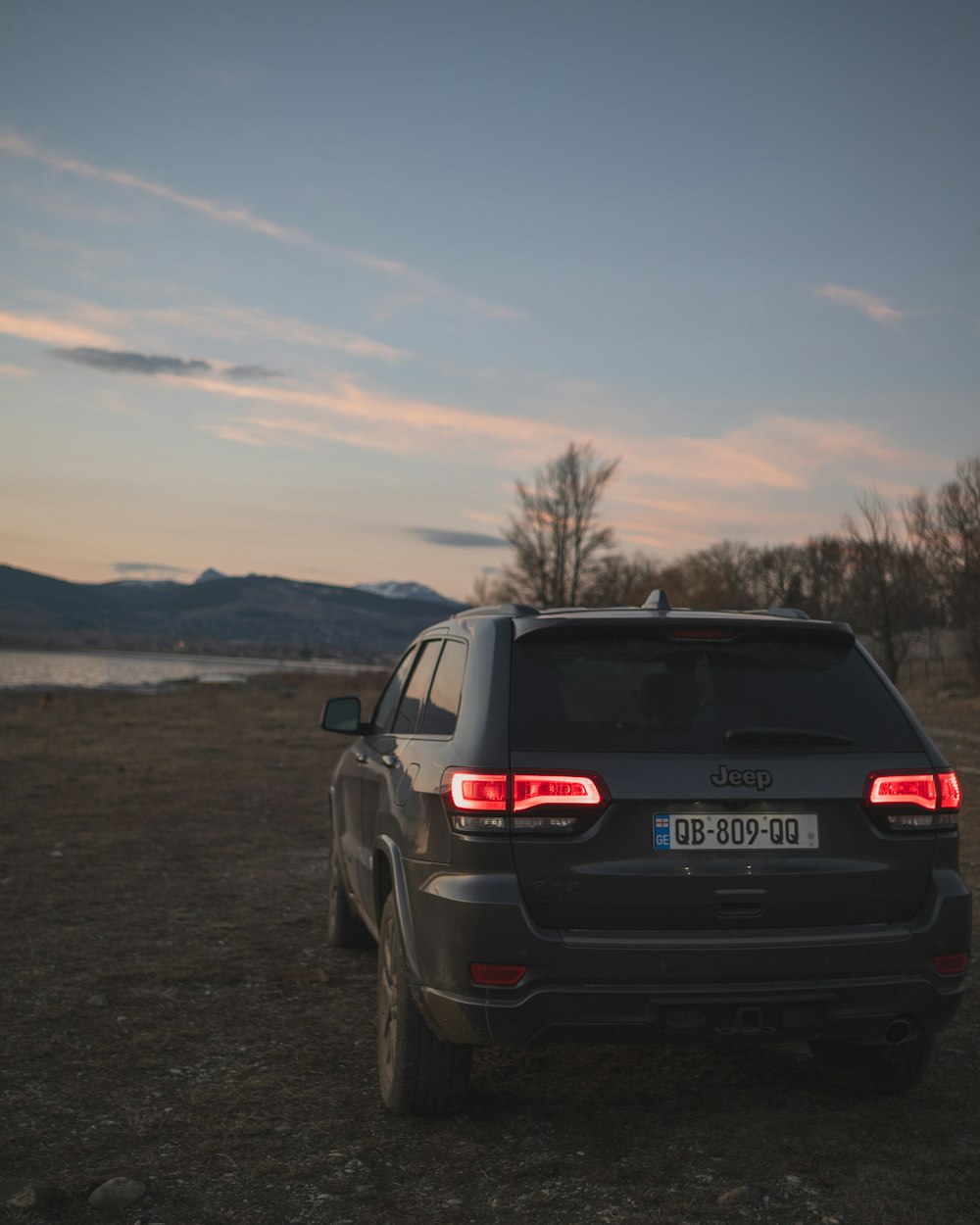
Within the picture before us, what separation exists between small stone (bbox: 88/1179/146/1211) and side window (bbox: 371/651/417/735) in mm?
2455

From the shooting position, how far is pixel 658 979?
141 inches

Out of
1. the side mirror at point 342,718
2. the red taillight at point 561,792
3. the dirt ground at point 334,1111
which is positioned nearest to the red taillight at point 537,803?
the red taillight at point 561,792

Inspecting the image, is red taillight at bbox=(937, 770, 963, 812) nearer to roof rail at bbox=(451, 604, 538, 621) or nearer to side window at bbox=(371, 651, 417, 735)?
roof rail at bbox=(451, 604, 538, 621)

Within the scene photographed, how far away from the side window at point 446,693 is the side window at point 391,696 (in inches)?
36.2

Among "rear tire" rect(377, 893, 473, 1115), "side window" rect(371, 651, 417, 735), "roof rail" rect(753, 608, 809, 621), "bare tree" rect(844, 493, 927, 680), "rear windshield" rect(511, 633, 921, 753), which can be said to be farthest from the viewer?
"bare tree" rect(844, 493, 927, 680)

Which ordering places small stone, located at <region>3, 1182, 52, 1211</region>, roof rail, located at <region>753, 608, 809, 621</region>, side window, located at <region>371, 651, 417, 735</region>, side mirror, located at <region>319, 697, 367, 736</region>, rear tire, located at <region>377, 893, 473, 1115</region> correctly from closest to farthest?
small stone, located at <region>3, 1182, 52, 1211</region>
rear tire, located at <region>377, 893, 473, 1115</region>
roof rail, located at <region>753, 608, 809, 621</region>
side window, located at <region>371, 651, 417, 735</region>
side mirror, located at <region>319, 697, 367, 736</region>

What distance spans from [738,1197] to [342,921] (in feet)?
12.0

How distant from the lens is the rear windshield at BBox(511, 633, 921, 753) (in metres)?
3.74

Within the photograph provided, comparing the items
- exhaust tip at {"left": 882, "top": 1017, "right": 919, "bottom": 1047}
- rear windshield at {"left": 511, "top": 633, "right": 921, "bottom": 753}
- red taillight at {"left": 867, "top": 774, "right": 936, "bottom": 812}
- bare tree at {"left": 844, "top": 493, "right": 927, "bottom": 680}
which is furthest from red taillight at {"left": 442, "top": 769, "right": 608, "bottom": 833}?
bare tree at {"left": 844, "top": 493, "right": 927, "bottom": 680}

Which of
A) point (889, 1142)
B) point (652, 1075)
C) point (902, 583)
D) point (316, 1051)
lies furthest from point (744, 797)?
point (902, 583)

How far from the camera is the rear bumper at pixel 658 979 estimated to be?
358cm

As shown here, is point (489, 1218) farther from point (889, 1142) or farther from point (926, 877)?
point (926, 877)

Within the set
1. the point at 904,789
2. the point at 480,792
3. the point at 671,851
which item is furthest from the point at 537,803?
the point at 904,789

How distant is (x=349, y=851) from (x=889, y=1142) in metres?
2.89
